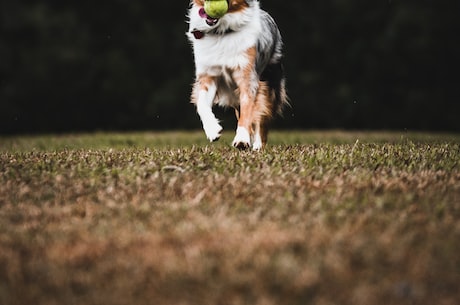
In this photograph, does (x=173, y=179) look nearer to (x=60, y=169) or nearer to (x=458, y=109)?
(x=60, y=169)

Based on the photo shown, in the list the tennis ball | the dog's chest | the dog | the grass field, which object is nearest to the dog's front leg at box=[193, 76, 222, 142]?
the dog

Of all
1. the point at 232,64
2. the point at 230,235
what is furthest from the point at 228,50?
the point at 230,235

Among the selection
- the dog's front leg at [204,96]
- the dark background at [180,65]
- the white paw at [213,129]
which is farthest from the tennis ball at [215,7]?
the dark background at [180,65]

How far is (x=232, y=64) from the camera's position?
19.5 feet

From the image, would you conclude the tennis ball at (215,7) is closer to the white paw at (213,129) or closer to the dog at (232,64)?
the dog at (232,64)

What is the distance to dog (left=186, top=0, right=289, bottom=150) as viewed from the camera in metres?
5.88

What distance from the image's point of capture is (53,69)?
16.5 m

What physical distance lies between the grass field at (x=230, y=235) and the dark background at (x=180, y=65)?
40.8 feet

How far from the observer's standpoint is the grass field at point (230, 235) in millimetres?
2262

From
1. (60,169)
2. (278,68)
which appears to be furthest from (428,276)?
(278,68)

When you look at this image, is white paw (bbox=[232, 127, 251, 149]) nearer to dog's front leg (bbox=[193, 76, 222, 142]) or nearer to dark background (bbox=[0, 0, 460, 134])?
dog's front leg (bbox=[193, 76, 222, 142])

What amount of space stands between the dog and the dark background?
11044 millimetres

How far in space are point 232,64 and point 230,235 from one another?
336cm

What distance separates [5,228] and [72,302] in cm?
102
